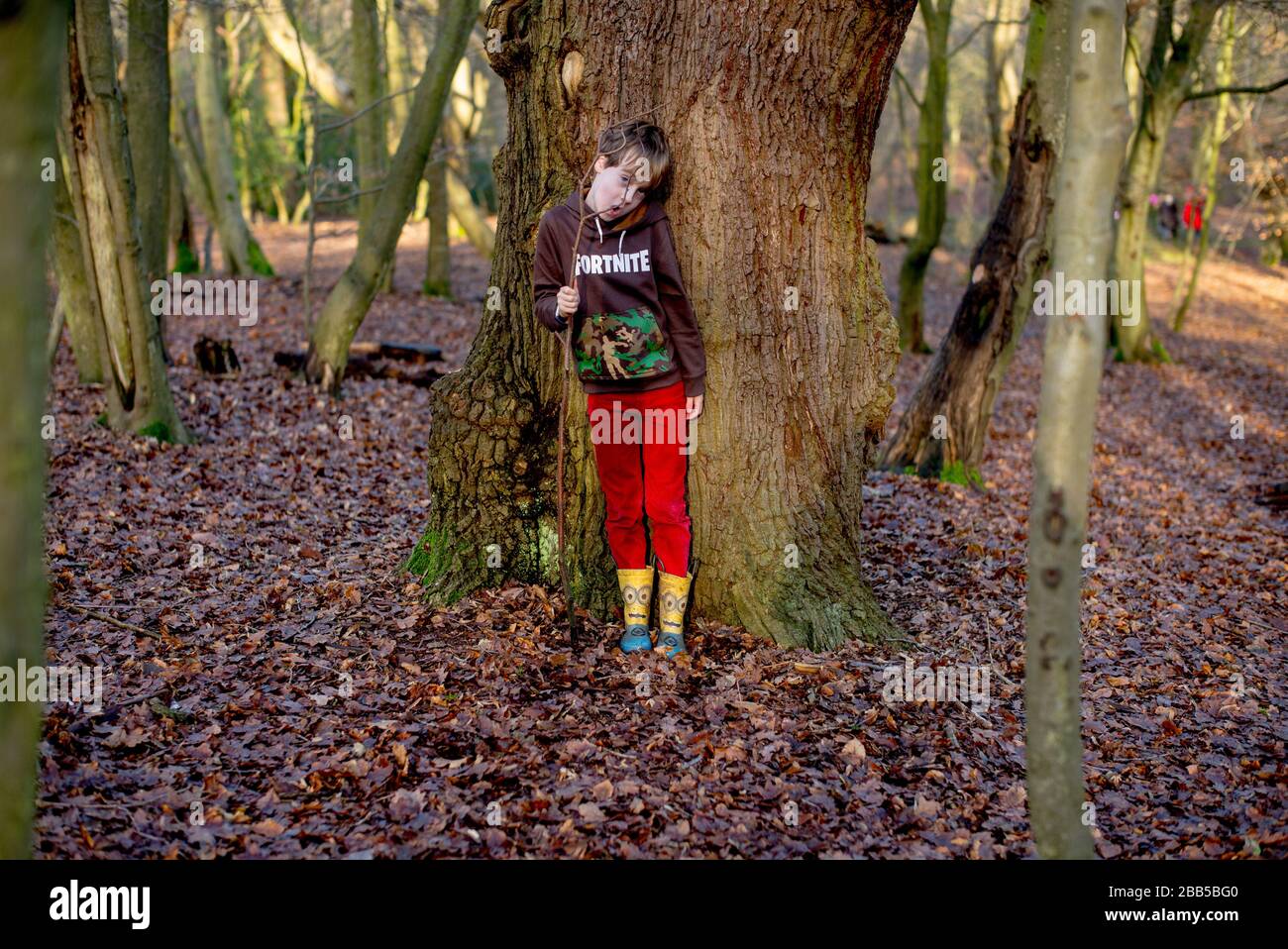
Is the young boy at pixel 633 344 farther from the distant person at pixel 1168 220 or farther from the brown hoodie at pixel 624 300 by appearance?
the distant person at pixel 1168 220

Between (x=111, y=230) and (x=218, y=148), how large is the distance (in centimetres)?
959

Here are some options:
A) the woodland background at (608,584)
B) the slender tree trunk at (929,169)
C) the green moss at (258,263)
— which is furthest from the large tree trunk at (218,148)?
the slender tree trunk at (929,169)

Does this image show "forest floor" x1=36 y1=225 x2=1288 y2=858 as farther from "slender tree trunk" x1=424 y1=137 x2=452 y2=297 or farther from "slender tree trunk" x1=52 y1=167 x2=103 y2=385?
"slender tree trunk" x1=424 y1=137 x2=452 y2=297

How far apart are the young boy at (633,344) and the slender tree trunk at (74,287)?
6.05 meters

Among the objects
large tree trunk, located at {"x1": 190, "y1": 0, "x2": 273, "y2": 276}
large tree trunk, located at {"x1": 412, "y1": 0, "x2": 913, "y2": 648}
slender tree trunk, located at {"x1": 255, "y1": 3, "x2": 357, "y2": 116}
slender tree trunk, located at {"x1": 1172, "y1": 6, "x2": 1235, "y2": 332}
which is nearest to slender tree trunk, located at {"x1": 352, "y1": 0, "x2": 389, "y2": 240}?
slender tree trunk, located at {"x1": 255, "y1": 3, "x2": 357, "y2": 116}

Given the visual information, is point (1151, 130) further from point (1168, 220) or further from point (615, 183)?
point (1168, 220)

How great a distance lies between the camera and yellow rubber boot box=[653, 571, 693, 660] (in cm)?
457

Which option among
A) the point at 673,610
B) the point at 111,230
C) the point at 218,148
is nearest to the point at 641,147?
the point at 673,610

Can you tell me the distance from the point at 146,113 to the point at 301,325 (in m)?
4.65
